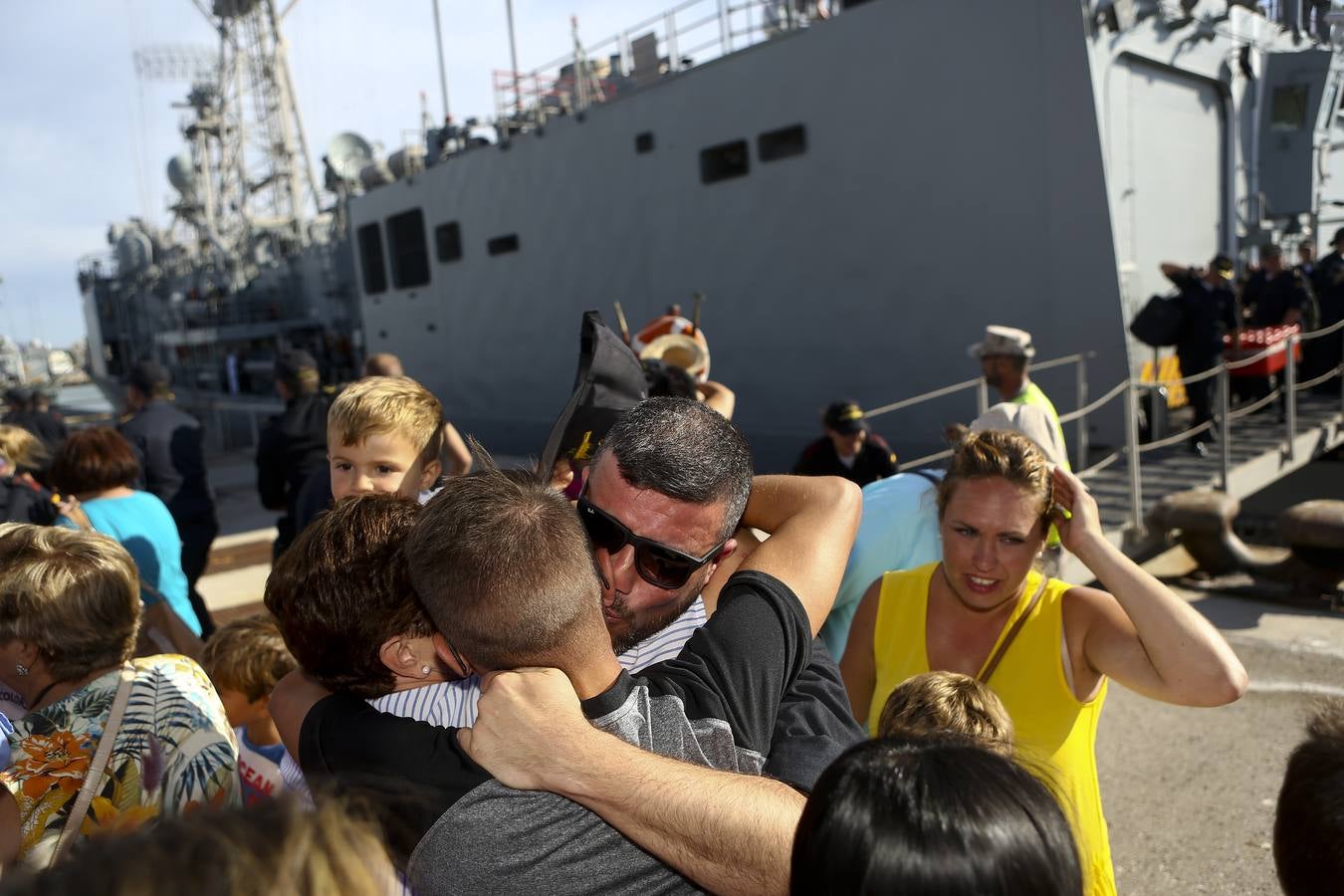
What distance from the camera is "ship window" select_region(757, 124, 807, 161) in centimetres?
913

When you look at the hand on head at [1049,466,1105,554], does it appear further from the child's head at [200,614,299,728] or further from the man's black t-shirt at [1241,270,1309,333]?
the man's black t-shirt at [1241,270,1309,333]

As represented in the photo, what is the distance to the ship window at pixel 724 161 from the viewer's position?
31.8ft

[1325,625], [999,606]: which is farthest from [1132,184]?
[999,606]

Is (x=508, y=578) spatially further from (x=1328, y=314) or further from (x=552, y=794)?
(x=1328, y=314)

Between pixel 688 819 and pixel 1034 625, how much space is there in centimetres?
143

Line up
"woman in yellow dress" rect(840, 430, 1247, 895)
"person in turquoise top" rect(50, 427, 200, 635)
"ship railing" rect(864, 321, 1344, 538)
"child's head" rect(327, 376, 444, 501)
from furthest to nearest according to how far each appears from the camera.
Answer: "ship railing" rect(864, 321, 1344, 538)
"person in turquoise top" rect(50, 427, 200, 635)
"child's head" rect(327, 376, 444, 501)
"woman in yellow dress" rect(840, 430, 1247, 895)

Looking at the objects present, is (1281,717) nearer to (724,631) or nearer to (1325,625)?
(1325,625)

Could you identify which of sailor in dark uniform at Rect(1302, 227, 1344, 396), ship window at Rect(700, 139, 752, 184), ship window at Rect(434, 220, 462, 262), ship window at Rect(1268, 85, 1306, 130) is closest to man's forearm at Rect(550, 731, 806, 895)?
ship window at Rect(700, 139, 752, 184)

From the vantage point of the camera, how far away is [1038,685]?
214 cm

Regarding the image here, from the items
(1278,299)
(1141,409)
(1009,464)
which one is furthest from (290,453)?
(1278,299)

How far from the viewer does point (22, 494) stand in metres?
4.13

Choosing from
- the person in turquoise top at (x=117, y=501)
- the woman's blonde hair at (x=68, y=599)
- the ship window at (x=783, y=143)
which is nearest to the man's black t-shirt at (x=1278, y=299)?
the ship window at (x=783, y=143)

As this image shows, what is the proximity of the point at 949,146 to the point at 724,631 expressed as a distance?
779 centimetres

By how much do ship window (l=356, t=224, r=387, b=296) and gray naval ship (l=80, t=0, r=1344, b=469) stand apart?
3.80 feet
